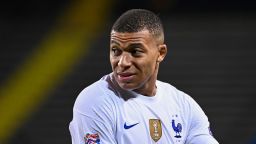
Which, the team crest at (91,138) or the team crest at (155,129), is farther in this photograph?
the team crest at (155,129)

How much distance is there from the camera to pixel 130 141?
3.80 meters

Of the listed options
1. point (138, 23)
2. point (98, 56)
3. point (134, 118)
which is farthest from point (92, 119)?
point (98, 56)

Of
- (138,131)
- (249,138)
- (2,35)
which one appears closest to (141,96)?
(138,131)

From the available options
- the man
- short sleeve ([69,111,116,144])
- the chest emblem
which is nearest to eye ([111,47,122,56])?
the man

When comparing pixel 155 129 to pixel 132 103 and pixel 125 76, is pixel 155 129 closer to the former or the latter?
pixel 132 103

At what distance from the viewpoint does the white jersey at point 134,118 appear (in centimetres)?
371

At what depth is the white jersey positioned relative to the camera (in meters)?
3.71

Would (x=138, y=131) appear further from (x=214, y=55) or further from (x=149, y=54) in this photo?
(x=214, y=55)

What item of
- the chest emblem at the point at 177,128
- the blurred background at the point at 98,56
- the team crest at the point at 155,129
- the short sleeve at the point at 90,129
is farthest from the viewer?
the blurred background at the point at 98,56

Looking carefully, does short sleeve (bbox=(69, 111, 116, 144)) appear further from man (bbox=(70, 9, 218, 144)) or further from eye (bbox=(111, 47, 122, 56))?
eye (bbox=(111, 47, 122, 56))

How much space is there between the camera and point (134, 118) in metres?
3.89

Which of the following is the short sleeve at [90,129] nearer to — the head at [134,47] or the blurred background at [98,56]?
the head at [134,47]

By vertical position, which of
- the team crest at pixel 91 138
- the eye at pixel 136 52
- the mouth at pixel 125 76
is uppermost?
the eye at pixel 136 52

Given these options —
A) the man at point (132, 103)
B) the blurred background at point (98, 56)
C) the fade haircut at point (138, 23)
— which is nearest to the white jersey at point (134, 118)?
the man at point (132, 103)
